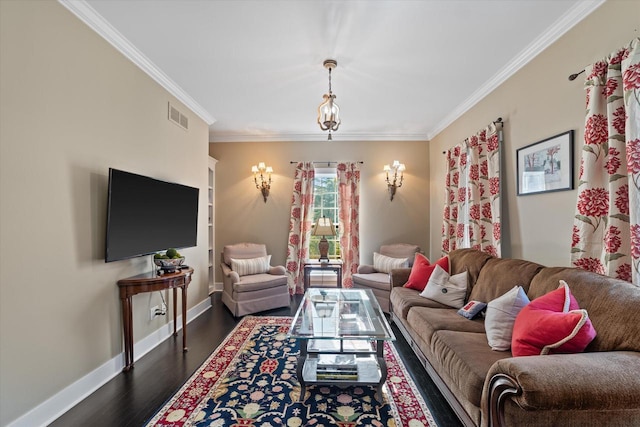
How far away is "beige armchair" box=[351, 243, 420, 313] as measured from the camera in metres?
4.08

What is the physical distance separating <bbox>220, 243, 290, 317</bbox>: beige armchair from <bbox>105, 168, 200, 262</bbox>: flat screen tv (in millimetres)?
867

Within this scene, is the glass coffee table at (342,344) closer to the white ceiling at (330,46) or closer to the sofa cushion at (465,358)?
the sofa cushion at (465,358)

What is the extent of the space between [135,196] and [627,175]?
11.3 ft

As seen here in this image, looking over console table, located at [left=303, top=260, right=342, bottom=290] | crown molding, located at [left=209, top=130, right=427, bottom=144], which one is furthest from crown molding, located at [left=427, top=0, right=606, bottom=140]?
console table, located at [left=303, top=260, right=342, bottom=290]

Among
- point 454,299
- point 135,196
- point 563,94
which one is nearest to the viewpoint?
point 563,94

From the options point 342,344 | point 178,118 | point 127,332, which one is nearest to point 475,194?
point 342,344

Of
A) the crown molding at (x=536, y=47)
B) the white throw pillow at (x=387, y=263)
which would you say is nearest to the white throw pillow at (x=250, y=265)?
the white throw pillow at (x=387, y=263)

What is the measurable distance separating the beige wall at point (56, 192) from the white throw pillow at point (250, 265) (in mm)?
1587

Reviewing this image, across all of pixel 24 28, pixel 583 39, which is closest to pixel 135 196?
pixel 24 28

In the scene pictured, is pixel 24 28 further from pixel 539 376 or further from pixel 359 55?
pixel 539 376

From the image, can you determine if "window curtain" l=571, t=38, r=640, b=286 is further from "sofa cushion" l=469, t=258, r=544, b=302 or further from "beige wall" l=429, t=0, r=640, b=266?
"sofa cushion" l=469, t=258, r=544, b=302

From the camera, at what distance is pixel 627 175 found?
178cm

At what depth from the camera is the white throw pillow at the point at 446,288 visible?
293cm

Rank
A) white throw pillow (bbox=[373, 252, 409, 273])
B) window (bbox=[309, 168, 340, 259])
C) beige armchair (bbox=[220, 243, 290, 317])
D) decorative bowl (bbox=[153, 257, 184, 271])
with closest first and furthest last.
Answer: decorative bowl (bbox=[153, 257, 184, 271])
beige armchair (bbox=[220, 243, 290, 317])
white throw pillow (bbox=[373, 252, 409, 273])
window (bbox=[309, 168, 340, 259])
